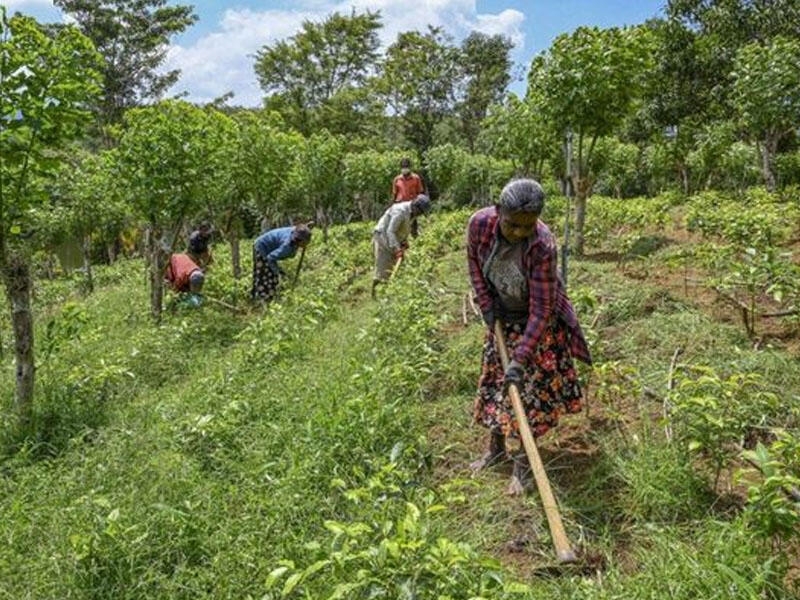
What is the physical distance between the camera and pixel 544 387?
3.27 m

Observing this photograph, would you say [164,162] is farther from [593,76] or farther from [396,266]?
[593,76]

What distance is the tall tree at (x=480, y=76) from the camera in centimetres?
3250

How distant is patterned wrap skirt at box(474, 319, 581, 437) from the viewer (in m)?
3.25

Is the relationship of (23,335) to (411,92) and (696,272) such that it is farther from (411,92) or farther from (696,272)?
(411,92)

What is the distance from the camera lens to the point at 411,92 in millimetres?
32625

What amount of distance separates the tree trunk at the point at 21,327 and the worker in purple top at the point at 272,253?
10.4ft

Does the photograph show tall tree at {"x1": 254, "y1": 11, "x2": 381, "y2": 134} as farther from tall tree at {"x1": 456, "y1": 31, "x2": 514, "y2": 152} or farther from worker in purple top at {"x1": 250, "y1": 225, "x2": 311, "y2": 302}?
worker in purple top at {"x1": 250, "y1": 225, "x2": 311, "y2": 302}

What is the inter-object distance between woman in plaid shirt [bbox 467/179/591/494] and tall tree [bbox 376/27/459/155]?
30.0 meters

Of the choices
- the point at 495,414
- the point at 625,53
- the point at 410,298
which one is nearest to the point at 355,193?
the point at 625,53

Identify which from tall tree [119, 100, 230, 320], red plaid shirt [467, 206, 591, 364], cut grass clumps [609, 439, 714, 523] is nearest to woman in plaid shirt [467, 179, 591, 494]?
red plaid shirt [467, 206, 591, 364]

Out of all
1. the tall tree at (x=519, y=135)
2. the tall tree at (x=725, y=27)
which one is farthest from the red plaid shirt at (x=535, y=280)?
the tall tree at (x=725, y=27)

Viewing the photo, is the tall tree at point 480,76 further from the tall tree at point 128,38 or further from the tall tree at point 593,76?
the tall tree at point 593,76

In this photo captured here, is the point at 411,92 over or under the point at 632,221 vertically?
over

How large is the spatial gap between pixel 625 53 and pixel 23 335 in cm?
691
